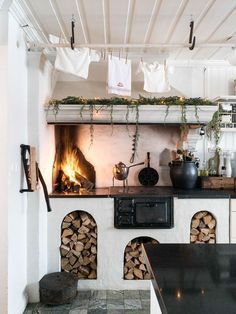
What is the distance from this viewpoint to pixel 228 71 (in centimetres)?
409

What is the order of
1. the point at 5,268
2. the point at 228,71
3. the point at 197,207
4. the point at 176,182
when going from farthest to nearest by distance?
1. the point at 228,71
2. the point at 176,182
3. the point at 197,207
4. the point at 5,268

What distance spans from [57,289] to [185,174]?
1799 mm

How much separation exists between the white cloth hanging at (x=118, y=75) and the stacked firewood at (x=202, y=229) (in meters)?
1.54

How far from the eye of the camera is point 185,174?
3.46m

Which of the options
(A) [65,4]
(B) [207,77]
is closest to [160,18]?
(A) [65,4]

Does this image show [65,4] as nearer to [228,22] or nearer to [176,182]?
[228,22]

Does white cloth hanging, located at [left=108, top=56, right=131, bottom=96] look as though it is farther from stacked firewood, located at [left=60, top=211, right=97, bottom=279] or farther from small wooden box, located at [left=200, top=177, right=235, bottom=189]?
small wooden box, located at [left=200, top=177, right=235, bottom=189]

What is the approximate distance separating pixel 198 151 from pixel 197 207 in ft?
3.54

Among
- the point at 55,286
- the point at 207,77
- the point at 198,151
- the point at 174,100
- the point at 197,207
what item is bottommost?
the point at 55,286

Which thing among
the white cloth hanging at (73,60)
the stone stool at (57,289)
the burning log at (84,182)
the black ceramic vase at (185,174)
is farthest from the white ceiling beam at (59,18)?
the stone stool at (57,289)

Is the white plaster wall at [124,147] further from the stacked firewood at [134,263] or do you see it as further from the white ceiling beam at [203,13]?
the white ceiling beam at [203,13]

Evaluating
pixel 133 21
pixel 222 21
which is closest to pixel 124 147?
pixel 133 21

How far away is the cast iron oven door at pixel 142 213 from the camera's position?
3.12 meters

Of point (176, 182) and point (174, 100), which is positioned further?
point (176, 182)
